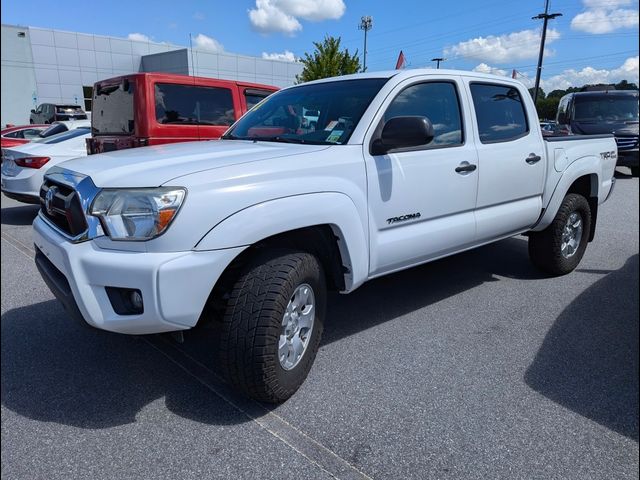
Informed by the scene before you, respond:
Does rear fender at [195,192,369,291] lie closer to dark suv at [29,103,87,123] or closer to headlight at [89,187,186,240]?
headlight at [89,187,186,240]

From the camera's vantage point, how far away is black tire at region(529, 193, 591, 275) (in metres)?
4.66

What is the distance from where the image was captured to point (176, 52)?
1585 inches

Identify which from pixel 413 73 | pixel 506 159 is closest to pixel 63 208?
pixel 413 73

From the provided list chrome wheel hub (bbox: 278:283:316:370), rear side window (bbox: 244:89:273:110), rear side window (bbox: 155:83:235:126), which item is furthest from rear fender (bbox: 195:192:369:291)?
rear side window (bbox: 244:89:273:110)

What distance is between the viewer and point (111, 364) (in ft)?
10.2

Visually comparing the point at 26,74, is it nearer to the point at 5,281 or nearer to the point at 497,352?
the point at 5,281

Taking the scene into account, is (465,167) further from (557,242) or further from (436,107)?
(557,242)

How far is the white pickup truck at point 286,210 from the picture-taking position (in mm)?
2273

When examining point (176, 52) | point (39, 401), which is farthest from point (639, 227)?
point (176, 52)

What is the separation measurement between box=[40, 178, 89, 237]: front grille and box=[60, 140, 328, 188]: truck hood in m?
0.14

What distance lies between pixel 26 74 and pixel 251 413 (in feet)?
144

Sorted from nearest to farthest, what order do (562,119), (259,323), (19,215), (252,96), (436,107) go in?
(259,323)
(436,107)
(252,96)
(19,215)
(562,119)

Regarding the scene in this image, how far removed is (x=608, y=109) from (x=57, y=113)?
22.5 m

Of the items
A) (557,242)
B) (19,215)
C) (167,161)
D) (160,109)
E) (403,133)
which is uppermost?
(160,109)
